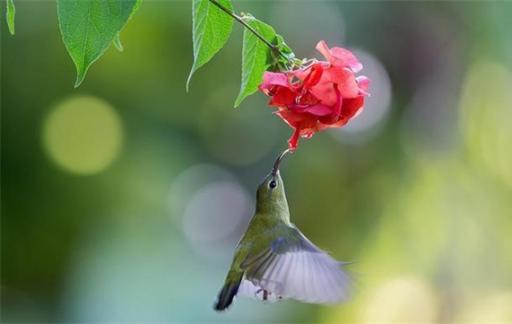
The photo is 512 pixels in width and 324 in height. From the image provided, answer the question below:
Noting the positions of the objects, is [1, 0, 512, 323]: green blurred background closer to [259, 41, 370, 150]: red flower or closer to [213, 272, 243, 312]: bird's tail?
[213, 272, 243, 312]: bird's tail

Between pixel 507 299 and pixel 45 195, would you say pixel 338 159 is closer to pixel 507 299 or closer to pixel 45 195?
pixel 507 299

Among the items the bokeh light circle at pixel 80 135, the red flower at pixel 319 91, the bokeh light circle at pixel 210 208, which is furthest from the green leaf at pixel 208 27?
the bokeh light circle at pixel 80 135

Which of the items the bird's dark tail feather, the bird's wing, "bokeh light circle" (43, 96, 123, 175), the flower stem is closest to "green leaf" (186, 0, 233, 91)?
the flower stem

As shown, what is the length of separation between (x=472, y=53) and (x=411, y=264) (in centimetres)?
190

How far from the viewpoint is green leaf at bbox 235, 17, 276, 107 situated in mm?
1566

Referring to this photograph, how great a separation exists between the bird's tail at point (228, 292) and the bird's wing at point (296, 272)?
46 millimetres

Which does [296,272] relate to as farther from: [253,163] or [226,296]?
[253,163]

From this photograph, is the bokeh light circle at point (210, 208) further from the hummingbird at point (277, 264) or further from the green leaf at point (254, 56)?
the green leaf at point (254, 56)

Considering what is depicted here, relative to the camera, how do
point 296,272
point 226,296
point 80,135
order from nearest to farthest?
point 296,272
point 226,296
point 80,135

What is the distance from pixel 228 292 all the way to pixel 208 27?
0.78m

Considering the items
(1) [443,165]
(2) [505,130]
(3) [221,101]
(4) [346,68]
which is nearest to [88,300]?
(3) [221,101]

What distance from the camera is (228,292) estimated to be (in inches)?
80.4

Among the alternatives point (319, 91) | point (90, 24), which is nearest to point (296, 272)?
point (319, 91)

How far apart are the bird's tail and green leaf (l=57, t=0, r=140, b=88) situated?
85 cm
